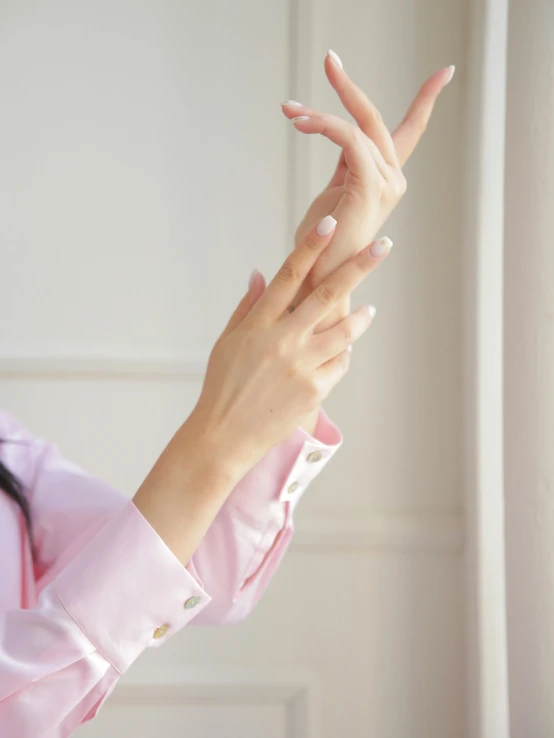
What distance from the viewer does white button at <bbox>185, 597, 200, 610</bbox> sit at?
0.64 m

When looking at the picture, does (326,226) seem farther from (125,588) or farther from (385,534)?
(385,534)

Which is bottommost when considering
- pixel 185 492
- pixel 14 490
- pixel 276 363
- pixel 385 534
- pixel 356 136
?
pixel 385 534

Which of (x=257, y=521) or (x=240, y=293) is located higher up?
(x=240, y=293)

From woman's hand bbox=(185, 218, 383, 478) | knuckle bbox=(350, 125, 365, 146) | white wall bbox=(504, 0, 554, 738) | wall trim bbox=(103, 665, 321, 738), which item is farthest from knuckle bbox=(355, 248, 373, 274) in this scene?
wall trim bbox=(103, 665, 321, 738)

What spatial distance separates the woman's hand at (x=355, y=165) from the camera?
71cm

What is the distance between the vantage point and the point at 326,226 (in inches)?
26.5

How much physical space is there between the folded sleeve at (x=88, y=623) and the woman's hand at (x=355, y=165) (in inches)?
12.0

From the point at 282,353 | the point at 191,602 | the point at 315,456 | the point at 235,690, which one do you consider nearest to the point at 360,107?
the point at 282,353

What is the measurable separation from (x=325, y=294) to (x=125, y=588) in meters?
0.33

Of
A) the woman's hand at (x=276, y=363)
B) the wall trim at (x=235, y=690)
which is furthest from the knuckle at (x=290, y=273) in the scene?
the wall trim at (x=235, y=690)

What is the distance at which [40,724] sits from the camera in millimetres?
621

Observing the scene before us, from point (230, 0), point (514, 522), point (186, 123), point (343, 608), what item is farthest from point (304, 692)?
point (230, 0)

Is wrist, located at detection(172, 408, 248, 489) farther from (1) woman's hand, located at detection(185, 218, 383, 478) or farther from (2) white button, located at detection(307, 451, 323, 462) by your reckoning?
(2) white button, located at detection(307, 451, 323, 462)

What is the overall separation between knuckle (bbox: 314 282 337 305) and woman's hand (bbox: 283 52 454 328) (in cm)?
6
